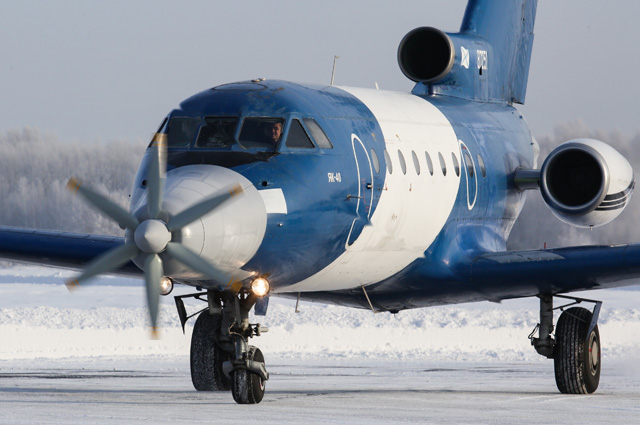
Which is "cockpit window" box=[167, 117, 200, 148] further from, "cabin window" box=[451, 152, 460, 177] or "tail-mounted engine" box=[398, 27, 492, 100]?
"tail-mounted engine" box=[398, 27, 492, 100]

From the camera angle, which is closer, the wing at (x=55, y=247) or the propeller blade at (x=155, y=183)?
the propeller blade at (x=155, y=183)

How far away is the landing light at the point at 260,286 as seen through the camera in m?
13.8

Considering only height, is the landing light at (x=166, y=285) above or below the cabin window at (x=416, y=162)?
below

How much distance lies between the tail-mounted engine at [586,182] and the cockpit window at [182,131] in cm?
615

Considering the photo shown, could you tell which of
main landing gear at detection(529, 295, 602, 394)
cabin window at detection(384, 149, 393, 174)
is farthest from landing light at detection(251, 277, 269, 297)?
main landing gear at detection(529, 295, 602, 394)

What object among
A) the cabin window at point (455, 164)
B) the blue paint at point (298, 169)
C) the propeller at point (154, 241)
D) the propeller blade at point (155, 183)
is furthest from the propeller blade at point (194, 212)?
Answer: the cabin window at point (455, 164)

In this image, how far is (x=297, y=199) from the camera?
45.5 ft

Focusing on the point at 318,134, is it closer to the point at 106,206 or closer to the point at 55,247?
the point at 106,206

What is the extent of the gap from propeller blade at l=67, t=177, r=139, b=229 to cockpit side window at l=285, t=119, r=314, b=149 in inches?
92.0

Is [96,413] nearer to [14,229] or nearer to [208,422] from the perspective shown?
[208,422]

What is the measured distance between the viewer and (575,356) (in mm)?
17453

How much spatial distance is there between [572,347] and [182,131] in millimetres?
6590

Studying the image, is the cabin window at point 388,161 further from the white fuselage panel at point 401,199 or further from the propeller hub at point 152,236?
the propeller hub at point 152,236

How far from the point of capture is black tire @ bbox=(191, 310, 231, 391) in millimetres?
17828
